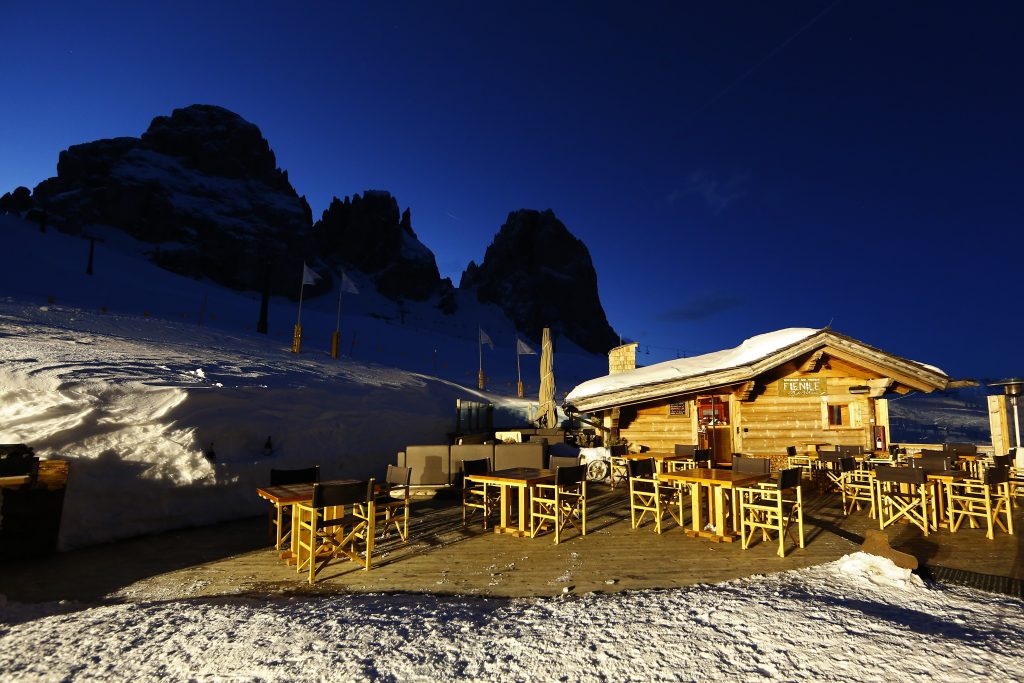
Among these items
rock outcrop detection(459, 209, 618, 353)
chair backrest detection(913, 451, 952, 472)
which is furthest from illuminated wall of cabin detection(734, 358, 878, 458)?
rock outcrop detection(459, 209, 618, 353)

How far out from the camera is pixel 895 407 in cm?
3569

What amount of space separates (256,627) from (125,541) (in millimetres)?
4863

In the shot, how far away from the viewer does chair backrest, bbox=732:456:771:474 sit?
279 inches

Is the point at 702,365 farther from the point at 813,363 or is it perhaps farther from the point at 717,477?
the point at 717,477

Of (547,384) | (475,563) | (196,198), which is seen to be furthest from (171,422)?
(196,198)

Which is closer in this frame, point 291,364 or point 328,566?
point 328,566

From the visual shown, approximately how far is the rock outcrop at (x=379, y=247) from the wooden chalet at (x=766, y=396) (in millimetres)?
69871

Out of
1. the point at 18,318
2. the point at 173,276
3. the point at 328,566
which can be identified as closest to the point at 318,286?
the point at 173,276

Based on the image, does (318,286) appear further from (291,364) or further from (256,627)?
(256,627)

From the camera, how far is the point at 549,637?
11.3 feet

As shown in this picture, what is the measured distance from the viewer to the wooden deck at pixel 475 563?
4758 millimetres

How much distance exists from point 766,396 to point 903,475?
5.51m

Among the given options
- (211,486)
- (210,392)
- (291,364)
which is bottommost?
(211,486)

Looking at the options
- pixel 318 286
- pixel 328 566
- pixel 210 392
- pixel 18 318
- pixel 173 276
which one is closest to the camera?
pixel 328 566
